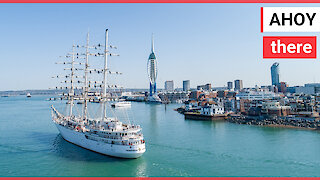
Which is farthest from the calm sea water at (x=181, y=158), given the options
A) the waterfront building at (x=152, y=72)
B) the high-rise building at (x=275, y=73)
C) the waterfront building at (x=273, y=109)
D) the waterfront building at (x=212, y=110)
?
the high-rise building at (x=275, y=73)

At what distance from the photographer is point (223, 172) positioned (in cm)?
1425

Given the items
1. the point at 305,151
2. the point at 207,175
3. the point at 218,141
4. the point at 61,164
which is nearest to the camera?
the point at 207,175

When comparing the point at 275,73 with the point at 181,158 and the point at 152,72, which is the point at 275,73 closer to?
the point at 152,72

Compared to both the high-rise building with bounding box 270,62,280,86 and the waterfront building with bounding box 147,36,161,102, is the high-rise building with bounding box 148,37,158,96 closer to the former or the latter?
the waterfront building with bounding box 147,36,161,102

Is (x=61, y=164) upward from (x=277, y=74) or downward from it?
downward

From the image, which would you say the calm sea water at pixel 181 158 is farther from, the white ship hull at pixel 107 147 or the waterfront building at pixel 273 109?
the waterfront building at pixel 273 109

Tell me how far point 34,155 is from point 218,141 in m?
16.6

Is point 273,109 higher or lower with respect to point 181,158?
higher

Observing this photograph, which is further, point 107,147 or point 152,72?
point 152,72

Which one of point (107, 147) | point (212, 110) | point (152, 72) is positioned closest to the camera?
point (107, 147)

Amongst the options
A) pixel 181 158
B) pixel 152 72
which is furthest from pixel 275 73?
pixel 181 158

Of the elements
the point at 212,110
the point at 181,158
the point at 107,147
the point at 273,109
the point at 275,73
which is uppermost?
the point at 275,73

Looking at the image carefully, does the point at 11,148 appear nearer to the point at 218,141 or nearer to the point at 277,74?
the point at 218,141

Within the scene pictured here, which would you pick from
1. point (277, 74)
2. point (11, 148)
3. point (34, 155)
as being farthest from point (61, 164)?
point (277, 74)
